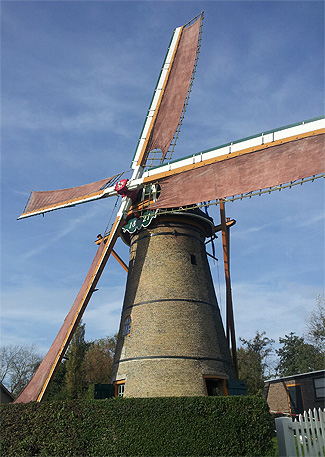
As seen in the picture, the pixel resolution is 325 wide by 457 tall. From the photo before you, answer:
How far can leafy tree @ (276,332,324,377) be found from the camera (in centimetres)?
3433

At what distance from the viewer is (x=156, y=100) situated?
1672 cm

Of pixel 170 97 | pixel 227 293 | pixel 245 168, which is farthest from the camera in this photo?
pixel 170 97

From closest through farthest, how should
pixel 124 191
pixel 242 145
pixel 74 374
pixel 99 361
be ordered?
pixel 242 145
pixel 124 191
pixel 74 374
pixel 99 361

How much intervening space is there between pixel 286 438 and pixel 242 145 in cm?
809

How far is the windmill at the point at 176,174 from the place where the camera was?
11.3m

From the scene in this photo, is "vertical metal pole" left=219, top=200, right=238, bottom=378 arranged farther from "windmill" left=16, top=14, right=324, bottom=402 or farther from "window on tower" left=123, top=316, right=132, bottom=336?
"window on tower" left=123, top=316, right=132, bottom=336

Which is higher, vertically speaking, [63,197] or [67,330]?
[63,197]

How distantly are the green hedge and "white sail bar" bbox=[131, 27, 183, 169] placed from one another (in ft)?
30.6

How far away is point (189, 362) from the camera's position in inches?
504

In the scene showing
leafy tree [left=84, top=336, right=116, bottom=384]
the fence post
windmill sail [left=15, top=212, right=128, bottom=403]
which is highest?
leafy tree [left=84, top=336, right=116, bottom=384]

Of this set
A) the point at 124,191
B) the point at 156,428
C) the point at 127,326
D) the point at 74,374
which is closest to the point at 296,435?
the point at 156,428

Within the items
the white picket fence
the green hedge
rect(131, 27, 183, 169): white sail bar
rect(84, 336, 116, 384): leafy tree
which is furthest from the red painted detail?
rect(84, 336, 116, 384): leafy tree

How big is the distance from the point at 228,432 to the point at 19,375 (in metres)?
37.7

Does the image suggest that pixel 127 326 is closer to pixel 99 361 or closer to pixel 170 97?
pixel 170 97
